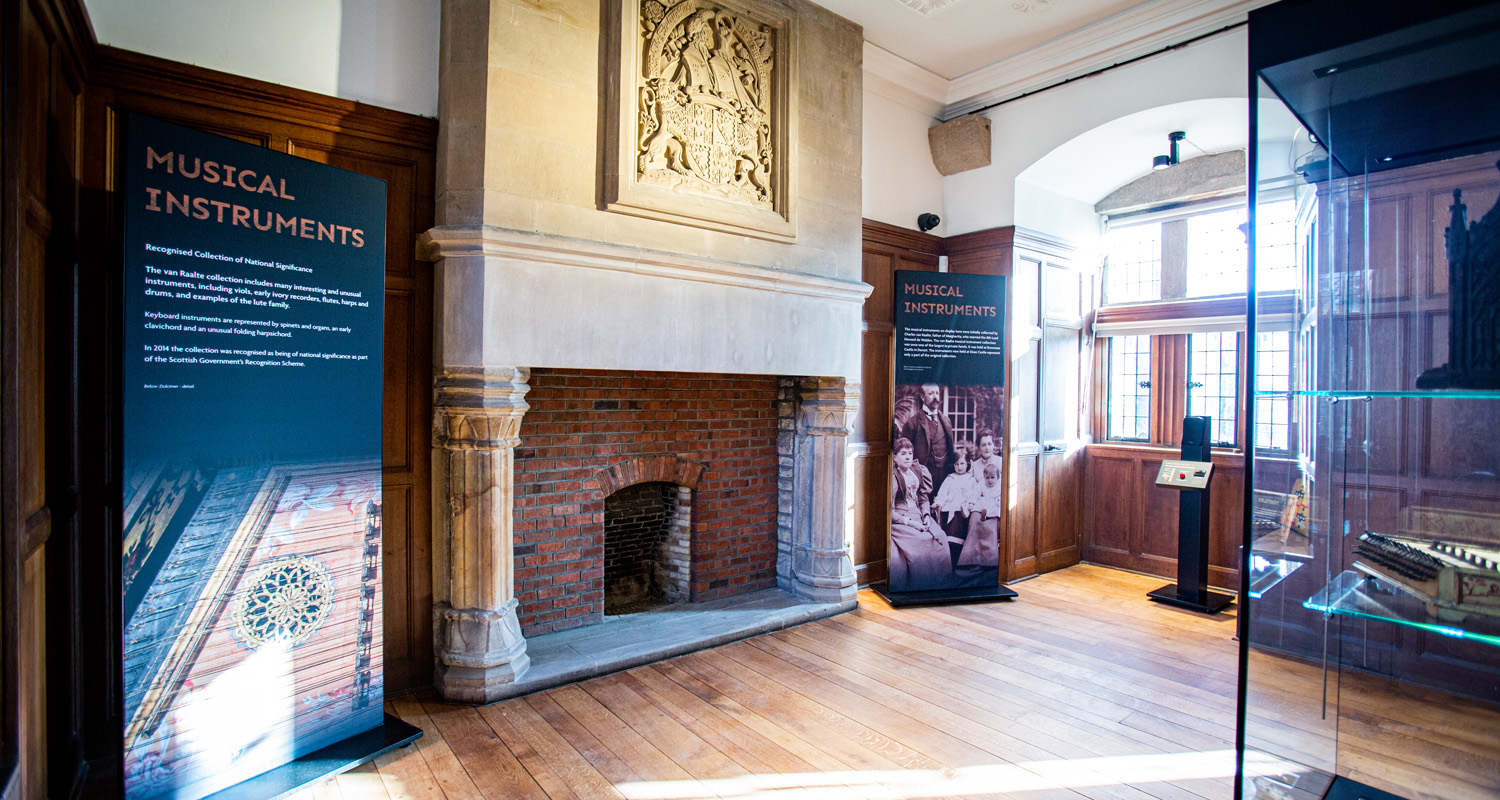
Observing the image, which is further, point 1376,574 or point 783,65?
point 783,65

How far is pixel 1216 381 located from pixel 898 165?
2.93 metres

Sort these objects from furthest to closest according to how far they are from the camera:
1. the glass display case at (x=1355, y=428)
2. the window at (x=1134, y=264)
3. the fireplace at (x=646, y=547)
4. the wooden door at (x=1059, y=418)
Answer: the window at (x=1134, y=264) < the wooden door at (x=1059, y=418) < the fireplace at (x=646, y=547) < the glass display case at (x=1355, y=428)

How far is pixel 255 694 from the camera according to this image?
2434 millimetres

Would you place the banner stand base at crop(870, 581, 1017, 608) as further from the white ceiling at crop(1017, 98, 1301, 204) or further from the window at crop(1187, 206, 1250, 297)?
the white ceiling at crop(1017, 98, 1301, 204)

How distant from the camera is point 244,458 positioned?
95.3 inches

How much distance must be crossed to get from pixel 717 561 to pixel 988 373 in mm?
2296

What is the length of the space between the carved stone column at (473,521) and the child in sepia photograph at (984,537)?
3.09 metres

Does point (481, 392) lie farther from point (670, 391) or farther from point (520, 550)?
point (670, 391)

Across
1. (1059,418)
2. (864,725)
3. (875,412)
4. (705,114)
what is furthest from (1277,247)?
(1059,418)

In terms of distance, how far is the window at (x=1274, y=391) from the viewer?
1.69m

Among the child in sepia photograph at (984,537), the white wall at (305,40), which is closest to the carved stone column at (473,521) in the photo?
the white wall at (305,40)

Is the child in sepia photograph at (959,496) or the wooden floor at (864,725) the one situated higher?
the child in sepia photograph at (959,496)

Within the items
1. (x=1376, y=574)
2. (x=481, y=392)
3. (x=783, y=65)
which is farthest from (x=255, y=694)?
(x=783, y=65)

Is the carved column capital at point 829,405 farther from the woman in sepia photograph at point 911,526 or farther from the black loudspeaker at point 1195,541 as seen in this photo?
the black loudspeaker at point 1195,541
